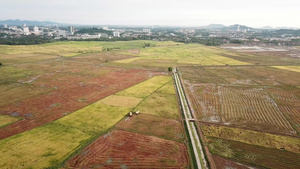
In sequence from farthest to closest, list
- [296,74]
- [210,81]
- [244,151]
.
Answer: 1. [296,74]
2. [210,81]
3. [244,151]

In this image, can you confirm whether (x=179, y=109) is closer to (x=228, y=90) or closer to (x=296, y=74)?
(x=228, y=90)

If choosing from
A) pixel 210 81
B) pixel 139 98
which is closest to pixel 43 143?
pixel 139 98

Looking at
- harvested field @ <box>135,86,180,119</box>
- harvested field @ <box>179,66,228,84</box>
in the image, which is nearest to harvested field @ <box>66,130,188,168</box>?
harvested field @ <box>135,86,180,119</box>

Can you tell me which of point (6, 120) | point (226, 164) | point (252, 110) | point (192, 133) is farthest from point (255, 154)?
point (6, 120)

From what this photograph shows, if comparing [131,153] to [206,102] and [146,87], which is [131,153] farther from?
[146,87]

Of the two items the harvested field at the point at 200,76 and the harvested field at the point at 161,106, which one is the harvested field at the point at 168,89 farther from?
the harvested field at the point at 200,76

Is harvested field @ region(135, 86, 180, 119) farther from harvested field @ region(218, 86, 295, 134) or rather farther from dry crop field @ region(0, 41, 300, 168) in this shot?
harvested field @ region(218, 86, 295, 134)
